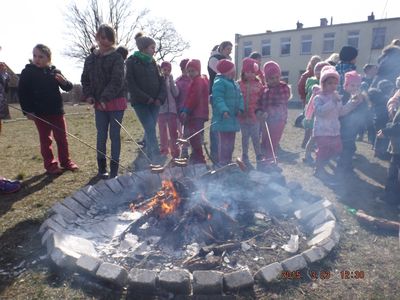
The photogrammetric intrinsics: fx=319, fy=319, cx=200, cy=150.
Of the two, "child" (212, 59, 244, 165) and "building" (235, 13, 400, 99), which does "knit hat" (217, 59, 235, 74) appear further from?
"building" (235, 13, 400, 99)

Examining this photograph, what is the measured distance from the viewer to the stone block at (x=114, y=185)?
182 inches

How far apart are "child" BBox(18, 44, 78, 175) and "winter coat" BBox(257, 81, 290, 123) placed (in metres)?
3.54

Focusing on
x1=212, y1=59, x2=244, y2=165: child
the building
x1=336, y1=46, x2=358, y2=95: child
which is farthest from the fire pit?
the building

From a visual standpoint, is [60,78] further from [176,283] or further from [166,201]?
[176,283]

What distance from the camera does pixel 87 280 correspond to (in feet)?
8.97

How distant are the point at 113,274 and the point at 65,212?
1.53 meters

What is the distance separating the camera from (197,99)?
5.94 meters

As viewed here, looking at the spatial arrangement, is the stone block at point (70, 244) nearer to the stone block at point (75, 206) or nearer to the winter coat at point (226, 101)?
the stone block at point (75, 206)

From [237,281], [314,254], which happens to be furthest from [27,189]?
[314,254]

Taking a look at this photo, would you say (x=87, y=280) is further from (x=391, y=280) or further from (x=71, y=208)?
(x=391, y=280)

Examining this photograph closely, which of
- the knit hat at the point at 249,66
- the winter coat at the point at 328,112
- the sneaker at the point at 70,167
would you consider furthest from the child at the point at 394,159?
the sneaker at the point at 70,167

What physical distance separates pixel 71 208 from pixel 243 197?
2253mm

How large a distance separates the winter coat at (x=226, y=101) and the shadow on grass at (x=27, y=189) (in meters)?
2.95

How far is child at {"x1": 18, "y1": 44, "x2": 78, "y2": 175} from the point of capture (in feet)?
16.8
